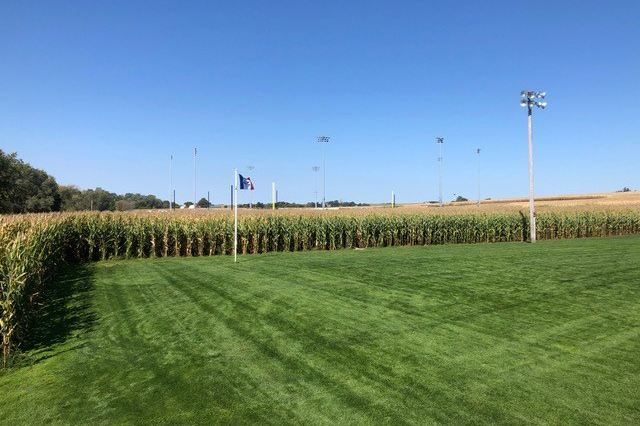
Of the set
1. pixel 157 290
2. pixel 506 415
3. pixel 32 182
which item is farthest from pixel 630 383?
pixel 32 182

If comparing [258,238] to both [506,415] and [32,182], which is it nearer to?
[506,415]

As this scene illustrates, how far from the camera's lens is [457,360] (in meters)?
5.00

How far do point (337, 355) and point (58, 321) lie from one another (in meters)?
5.25

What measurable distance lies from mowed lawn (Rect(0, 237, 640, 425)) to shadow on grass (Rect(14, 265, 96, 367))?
43mm

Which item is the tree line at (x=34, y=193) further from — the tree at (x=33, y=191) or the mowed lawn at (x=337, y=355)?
the mowed lawn at (x=337, y=355)

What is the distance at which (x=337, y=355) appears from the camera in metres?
5.20

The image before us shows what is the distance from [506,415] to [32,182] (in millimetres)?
64274

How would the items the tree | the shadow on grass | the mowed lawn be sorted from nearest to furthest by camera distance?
the mowed lawn < the shadow on grass < the tree

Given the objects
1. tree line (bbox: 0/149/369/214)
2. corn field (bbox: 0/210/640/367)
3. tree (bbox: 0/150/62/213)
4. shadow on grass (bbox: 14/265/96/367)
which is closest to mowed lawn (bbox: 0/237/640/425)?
shadow on grass (bbox: 14/265/96/367)

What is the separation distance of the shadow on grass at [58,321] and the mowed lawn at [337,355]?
0.04 meters

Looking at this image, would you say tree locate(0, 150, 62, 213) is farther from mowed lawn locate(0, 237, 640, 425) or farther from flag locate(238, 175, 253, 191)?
mowed lawn locate(0, 237, 640, 425)

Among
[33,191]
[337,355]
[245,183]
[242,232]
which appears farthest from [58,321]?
[33,191]

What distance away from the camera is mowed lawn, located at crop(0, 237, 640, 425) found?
3.83 metres

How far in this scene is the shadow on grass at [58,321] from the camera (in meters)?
5.58
